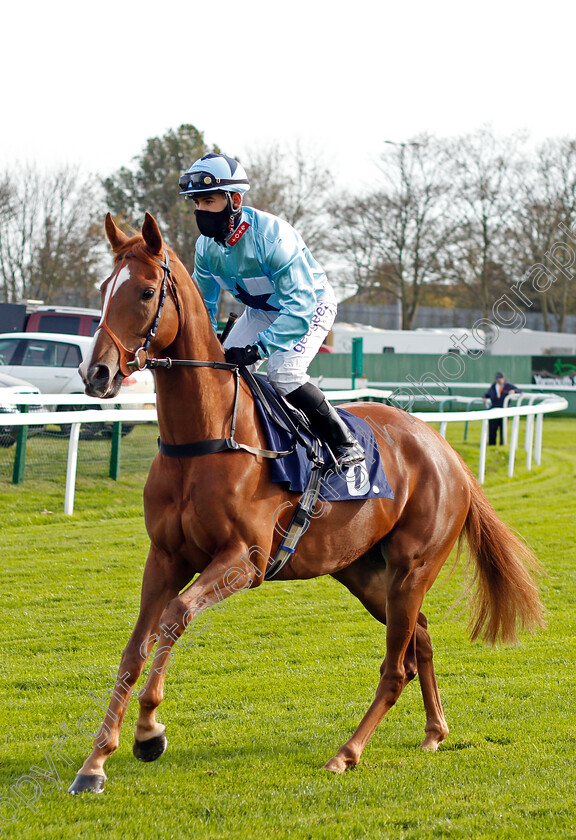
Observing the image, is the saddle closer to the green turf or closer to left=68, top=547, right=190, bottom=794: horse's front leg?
left=68, top=547, right=190, bottom=794: horse's front leg

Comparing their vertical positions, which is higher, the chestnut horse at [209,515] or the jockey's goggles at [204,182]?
the jockey's goggles at [204,182]

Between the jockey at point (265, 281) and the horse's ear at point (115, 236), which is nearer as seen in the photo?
the horse's ear at point (115, 236)

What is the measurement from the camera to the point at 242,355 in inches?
142

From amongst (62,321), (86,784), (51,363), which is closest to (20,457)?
(51,363)

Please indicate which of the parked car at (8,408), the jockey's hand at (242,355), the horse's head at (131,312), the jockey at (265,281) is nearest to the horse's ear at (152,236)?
the horse's head at (131,312)

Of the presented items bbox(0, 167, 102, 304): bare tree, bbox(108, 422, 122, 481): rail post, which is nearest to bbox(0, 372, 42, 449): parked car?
bbox(108, 422, 122, 481): rail post

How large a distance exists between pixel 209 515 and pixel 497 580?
1.81m

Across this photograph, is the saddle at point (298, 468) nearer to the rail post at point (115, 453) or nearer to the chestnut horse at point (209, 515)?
the chestnut horse at point (209, 515)

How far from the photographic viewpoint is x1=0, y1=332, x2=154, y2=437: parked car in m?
13.7

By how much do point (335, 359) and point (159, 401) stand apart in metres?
25.2

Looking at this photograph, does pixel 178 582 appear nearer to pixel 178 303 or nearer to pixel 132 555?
pixel 178 303

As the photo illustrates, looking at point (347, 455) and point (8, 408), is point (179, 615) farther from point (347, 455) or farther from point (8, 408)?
point (8, 408)

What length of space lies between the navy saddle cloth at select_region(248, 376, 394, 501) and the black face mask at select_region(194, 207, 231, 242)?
0.65 meters

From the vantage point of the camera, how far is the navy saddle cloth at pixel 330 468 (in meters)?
3.66
